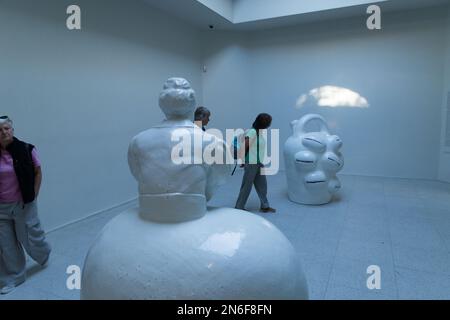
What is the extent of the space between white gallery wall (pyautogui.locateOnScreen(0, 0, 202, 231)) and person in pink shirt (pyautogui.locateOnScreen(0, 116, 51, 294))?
0.97 m

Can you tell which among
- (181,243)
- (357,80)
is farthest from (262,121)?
(357,80)

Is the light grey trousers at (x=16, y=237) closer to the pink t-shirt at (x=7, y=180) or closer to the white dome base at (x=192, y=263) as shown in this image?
the pink t-shirt at (x=7, y=180)

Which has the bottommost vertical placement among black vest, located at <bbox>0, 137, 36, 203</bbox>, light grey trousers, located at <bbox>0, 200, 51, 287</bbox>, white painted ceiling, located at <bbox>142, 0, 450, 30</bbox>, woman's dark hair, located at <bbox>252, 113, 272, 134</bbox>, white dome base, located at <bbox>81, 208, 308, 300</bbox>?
light grey trousers, located at <bbox>0, 200, 51, 287</bbox>

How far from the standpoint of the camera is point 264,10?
590 centimetres

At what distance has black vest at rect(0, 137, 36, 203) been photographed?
90.6 inches

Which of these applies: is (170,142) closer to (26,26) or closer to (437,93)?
(26,26)

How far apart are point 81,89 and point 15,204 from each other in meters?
1.94

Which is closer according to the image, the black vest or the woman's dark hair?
the black vest

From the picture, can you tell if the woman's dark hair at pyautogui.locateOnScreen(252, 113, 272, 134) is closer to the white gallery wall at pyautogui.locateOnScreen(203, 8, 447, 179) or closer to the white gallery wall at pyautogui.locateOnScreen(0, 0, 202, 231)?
the white gallery wall at pyautogui.locateOnScreen(0, 0, 202, 231)

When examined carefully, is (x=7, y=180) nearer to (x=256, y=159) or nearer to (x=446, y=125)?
(x=256, y=159)

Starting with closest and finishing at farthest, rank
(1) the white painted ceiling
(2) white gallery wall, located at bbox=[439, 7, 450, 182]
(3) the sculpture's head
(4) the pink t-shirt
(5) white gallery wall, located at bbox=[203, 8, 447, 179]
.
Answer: (3) the sculpture's head
(4) the pink t-shirt
(1) the white painted ceiling
(2) white gallery wall, located at bbox=[439, 7, 450, 182]
(5) white gallery wall, located at bbox=[203, 8, 447, 179]

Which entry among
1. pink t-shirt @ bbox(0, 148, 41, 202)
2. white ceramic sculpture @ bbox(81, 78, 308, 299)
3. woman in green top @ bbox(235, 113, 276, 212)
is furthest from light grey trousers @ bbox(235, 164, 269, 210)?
white ceramic sculpture @ bbox(81, 78, 308, 299)

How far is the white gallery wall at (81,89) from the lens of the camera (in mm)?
3184

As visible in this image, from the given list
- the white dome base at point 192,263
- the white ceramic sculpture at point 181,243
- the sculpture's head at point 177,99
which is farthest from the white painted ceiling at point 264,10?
the white dome base at point 192,263
